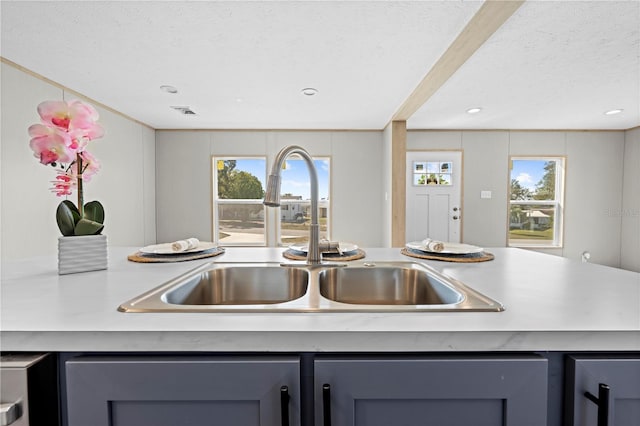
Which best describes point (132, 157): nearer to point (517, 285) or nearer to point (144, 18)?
point (144, 18)

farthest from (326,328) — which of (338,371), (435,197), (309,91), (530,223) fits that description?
(530,223)

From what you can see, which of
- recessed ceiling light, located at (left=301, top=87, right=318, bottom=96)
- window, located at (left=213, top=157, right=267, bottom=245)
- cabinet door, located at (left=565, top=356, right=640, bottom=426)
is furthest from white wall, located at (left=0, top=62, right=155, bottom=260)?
cabinet door, located at (left=565, top=356, right=640, bottom=426)

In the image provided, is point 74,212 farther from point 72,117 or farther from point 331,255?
point 331,255

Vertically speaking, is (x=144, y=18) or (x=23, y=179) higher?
(x=144, y=18)

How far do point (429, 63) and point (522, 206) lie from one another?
4.06 m

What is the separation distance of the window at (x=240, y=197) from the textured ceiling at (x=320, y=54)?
1.33 metres

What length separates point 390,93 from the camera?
3318 millimetres

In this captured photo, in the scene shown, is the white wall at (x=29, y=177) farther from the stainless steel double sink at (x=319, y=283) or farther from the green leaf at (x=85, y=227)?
the stainless steel double sink at (x=319, y=283)

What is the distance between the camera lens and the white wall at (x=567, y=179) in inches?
200

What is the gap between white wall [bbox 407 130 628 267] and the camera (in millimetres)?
5082

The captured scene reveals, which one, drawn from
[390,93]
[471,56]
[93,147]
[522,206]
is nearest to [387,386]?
[471,56]

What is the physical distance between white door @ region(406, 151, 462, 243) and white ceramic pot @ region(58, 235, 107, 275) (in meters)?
4.70

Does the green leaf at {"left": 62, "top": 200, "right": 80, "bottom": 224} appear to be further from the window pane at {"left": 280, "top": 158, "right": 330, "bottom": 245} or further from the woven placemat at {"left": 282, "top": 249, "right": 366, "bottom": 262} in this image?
the window pane at {"left": 280, "top": 158, "right": 330, "bottom": 245}

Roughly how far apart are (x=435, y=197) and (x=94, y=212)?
4946mm
